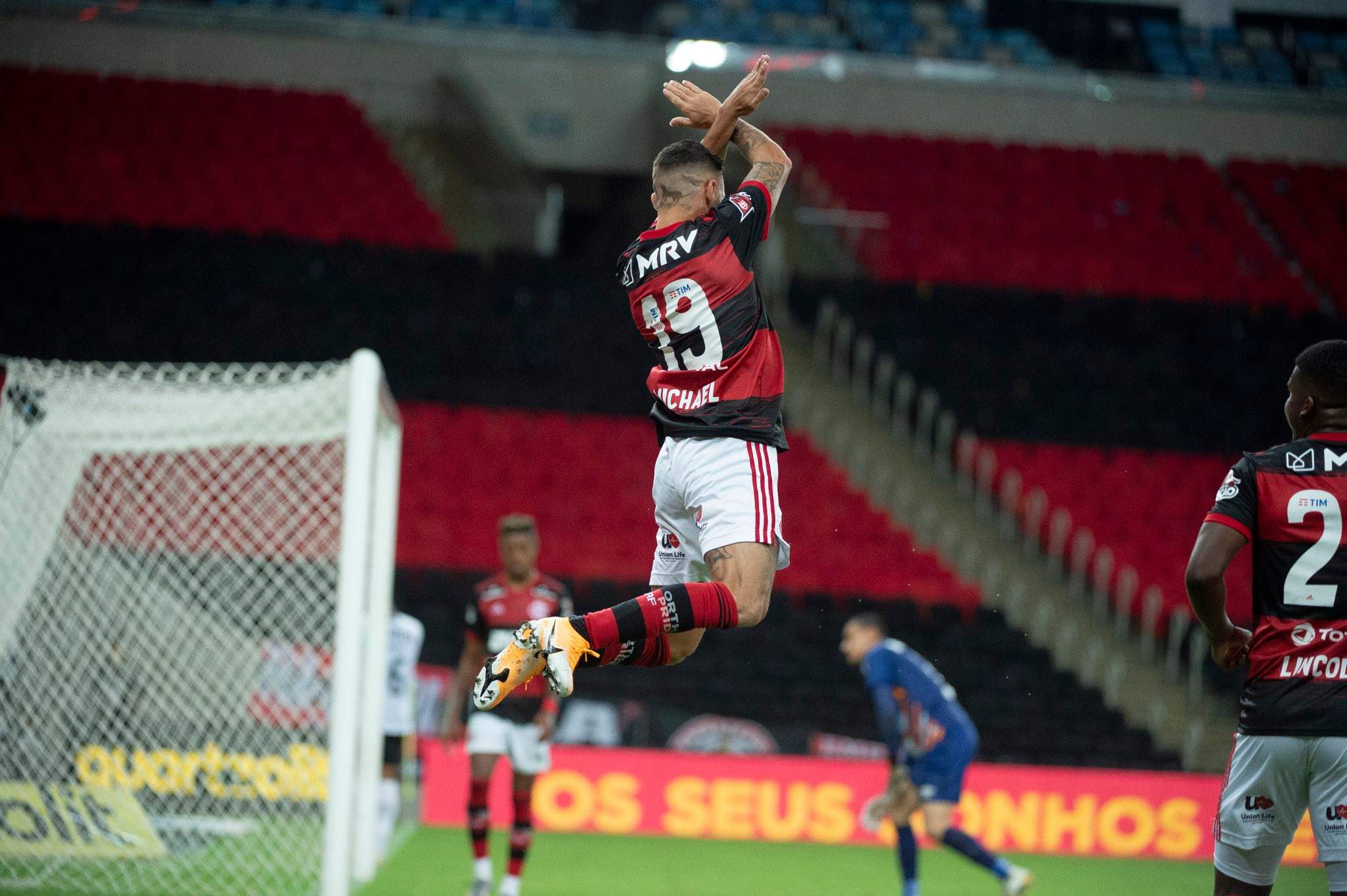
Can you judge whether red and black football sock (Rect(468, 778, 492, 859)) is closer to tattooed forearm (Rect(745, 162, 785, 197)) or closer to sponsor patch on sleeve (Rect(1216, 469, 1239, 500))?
tattooed forearm (Rect(745, 162, 785, 197))

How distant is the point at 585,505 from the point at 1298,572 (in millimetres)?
11207

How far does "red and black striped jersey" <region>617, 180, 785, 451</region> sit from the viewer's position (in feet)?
14.4

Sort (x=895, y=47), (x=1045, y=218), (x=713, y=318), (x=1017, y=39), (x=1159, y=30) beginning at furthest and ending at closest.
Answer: (x=1017, y=39) < (x=895, y=47) < (x=1159, y=30) < (x=1045, y=218) < (x=713, y=318)

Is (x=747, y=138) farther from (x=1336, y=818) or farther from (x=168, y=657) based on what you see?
(x=168, y=657)

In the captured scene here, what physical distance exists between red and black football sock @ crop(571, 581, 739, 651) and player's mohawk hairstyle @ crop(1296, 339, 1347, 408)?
6.13 feet

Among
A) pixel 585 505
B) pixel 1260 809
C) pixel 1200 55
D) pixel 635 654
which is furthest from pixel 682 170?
pixel 1200 55

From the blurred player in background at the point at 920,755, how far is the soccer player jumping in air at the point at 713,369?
3.53m

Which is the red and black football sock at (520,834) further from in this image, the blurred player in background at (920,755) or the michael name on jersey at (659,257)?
the michael name on jersey at (659,257)

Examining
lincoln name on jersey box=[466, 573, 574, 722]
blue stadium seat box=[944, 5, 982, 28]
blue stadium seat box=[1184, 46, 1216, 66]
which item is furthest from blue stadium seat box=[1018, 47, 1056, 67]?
lincoln name on jersey box=[466, 573, 574, 722]

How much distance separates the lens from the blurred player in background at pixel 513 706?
25.8 feet

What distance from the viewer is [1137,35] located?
1966 centimetres

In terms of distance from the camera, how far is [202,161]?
18.7m

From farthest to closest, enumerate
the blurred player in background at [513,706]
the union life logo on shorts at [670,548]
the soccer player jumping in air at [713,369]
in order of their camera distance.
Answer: the blurred player in background at [513,706], the union life logo on shorts at [670,548], the soccer player jumping in air at [713,369]

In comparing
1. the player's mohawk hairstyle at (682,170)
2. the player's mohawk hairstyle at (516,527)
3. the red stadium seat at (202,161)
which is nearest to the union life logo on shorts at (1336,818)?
the player's mohawk hairstyle at (682,170)
